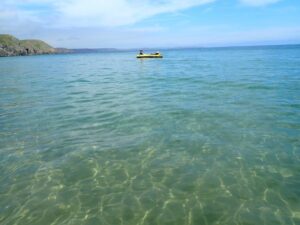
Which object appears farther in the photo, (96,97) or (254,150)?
(96,97)

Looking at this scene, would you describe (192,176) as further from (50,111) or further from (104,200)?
(50,111)

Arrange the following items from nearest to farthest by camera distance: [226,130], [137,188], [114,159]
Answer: [137,188]
[114,159]
[226,130]

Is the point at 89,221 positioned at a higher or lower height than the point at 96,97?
higher

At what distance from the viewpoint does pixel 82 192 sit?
9.60m

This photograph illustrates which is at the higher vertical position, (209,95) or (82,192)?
(82,192)

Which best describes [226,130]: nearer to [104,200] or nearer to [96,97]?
[104,200]

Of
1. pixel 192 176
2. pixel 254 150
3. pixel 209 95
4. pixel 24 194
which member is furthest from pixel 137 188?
pixel 209 95

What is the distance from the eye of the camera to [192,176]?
10.4 m

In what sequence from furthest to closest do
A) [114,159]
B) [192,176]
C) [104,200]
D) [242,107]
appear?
[242,107] → [114,159] → [192,176] → [104,200]

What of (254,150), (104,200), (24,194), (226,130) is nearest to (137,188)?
(104,200)

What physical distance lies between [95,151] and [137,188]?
3534 millimetres

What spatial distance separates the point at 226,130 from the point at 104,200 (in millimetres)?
7780

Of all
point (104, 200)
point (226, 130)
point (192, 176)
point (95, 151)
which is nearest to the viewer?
point (104, 200)

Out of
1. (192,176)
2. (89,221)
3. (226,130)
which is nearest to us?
(89,221)
